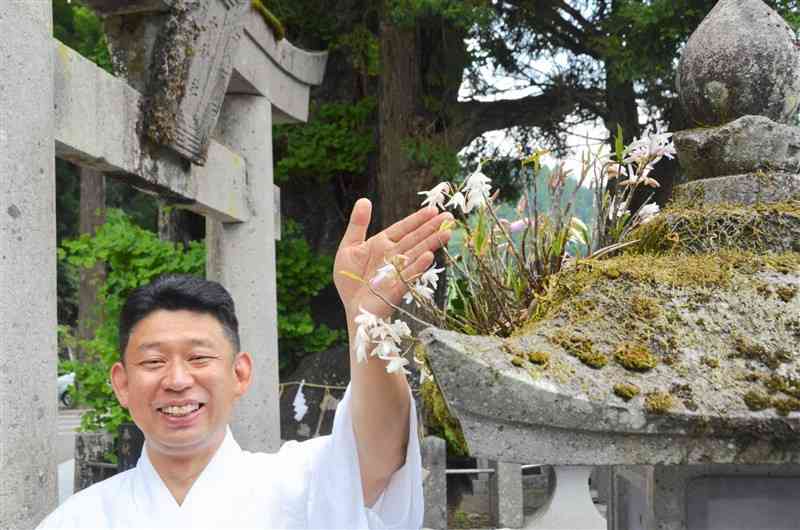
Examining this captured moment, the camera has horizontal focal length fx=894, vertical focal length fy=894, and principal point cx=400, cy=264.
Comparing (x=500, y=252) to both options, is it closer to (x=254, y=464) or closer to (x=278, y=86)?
(x=254, y=464)

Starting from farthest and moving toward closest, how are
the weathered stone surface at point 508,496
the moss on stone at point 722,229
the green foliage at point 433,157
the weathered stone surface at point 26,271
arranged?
the green foliage at point 433,157, the weathered stone surface at point 508,496, the weathered stone surface at point 26,271, the moss on stone at point 722,229

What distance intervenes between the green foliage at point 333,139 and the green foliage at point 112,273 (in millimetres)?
1915

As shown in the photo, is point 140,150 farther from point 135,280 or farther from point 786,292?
point 135,280

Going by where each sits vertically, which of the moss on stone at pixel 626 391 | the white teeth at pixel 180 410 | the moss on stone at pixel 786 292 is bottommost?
the white teeth at pixel 180 410

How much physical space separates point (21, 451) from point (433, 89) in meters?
7.59

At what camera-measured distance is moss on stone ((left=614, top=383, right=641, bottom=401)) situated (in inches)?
66.7

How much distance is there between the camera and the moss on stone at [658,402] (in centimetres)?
168

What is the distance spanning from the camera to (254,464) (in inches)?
84.0

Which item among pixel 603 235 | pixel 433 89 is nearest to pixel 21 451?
pixel 603 235

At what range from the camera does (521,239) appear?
7.11ft

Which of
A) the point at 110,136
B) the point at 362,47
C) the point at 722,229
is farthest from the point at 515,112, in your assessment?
the point at 722,229

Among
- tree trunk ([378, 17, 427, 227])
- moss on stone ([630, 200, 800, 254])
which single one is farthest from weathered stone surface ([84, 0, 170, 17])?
tree trunk ([378, 17, 427, 227])

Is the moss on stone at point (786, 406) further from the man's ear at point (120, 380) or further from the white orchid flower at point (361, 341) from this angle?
the man's ear at point (120, 380)

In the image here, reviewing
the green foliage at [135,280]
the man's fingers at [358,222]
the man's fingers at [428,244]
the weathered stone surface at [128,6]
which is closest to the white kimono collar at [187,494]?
the man's fingers at [358,222]
